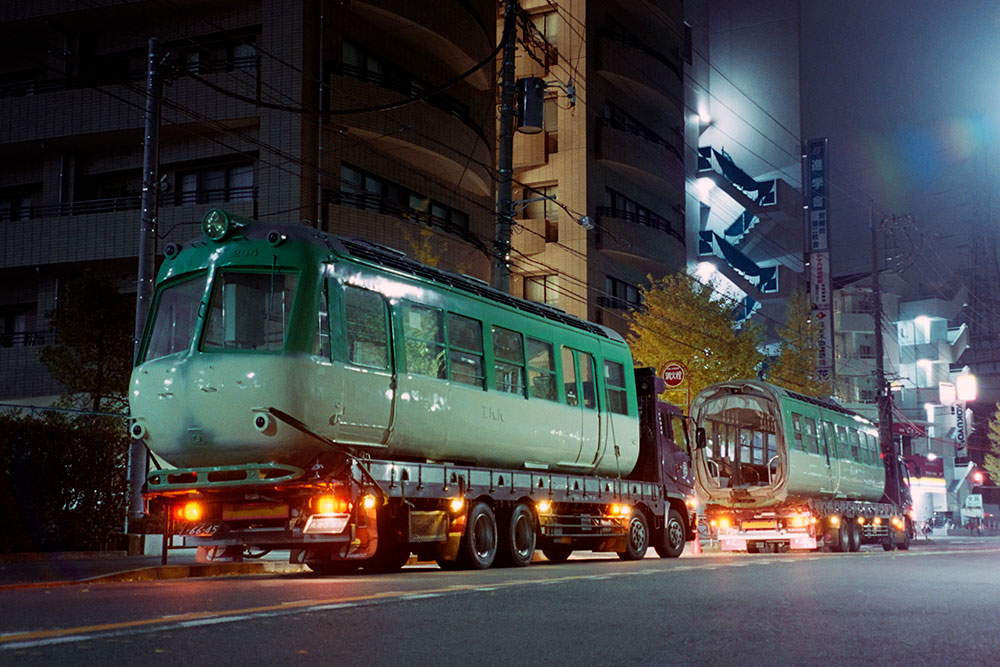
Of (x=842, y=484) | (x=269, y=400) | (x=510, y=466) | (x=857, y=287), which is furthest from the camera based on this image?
(x=857, y=287)

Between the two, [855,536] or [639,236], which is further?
[639,236]

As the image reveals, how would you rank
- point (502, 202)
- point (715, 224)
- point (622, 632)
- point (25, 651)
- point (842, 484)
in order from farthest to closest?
point (715, 224), point (842, 484), point (502, 202), point (622, 632), point (25, 651)

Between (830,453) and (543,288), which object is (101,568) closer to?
(830,453)

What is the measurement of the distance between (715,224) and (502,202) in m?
56.0

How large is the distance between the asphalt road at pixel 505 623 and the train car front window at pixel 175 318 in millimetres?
3191

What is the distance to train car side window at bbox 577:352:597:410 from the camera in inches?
762

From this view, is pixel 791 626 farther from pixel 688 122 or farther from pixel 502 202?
pixel 688 122

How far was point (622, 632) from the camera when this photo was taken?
7.49m

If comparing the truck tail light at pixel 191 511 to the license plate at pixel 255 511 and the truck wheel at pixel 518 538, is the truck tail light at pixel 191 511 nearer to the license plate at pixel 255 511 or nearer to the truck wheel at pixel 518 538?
the license plate at pixel 255 511

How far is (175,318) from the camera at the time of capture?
45.9 ft

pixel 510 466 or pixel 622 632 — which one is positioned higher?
pixel 510 466

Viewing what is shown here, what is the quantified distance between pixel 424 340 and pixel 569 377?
13.9 ft

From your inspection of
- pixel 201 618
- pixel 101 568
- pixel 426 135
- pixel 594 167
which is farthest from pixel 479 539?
pixel 594 167

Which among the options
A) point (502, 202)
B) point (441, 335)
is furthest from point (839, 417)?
point (441, 335)
